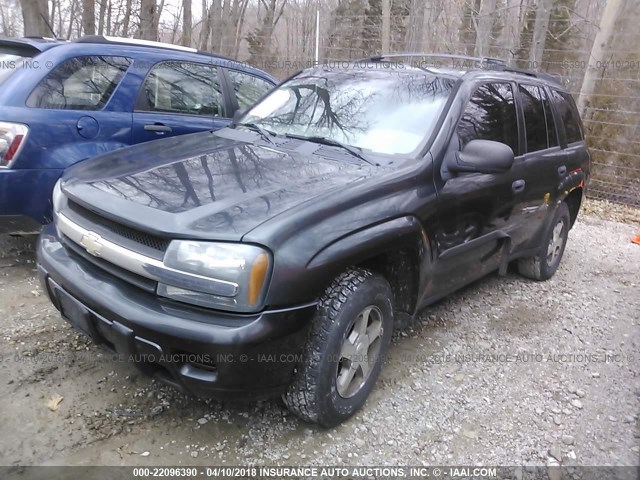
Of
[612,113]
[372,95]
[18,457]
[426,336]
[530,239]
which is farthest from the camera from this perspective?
[612,113]

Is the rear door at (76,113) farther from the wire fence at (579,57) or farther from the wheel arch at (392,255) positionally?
the wire fence at (579,57)

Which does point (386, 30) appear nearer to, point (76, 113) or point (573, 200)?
point (573, 200)

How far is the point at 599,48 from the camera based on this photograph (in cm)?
912

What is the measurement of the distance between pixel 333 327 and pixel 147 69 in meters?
3.13

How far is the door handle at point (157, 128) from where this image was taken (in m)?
4.32

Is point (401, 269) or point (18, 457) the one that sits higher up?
point (401, 269)

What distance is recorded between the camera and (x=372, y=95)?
3.38m

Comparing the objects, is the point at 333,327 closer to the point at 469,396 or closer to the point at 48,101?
the point at 469,396

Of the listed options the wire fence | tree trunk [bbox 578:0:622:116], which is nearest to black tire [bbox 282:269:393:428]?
the wire fence

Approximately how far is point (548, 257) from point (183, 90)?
3717 mm

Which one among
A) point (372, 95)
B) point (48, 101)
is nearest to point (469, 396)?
point (372, 95)

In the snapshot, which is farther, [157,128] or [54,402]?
[157,128]

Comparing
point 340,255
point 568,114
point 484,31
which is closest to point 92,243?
point 340,255

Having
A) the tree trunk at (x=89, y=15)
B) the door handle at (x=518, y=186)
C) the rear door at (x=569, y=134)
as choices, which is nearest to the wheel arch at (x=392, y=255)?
the door handle at (x=518, y=186)
